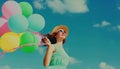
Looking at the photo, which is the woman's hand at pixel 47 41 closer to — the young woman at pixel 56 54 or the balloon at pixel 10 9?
the young woman at pixel 56 54

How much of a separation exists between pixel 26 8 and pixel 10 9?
0.32m

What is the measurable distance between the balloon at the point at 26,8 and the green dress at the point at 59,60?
1.02 meters

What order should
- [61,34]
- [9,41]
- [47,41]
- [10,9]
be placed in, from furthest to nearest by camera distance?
1. [10,9]
2. [61,34]
3. [9,41]
4. [47,41]

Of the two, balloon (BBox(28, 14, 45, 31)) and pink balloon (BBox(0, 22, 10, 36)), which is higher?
balloon (BBox(28, 14, 45, 31))

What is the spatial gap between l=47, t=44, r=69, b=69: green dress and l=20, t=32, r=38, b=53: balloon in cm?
45

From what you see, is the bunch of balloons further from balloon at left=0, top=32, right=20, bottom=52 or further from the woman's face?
the woman's face

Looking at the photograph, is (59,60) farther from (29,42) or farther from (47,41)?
(29,42)

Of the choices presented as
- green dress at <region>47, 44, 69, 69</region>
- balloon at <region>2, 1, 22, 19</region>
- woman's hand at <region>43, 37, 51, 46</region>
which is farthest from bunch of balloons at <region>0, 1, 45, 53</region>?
green dress at <region>47, 44, 69, 69</region>

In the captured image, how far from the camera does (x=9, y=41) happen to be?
514 cm

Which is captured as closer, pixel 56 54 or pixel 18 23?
pixel 56 54

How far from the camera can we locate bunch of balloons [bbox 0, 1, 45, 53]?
5188 millimetres

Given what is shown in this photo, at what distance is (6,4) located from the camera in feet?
18.5

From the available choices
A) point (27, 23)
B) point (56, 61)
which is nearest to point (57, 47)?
point (56, 61)

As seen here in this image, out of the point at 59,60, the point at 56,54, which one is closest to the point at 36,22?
the point at 56,54
